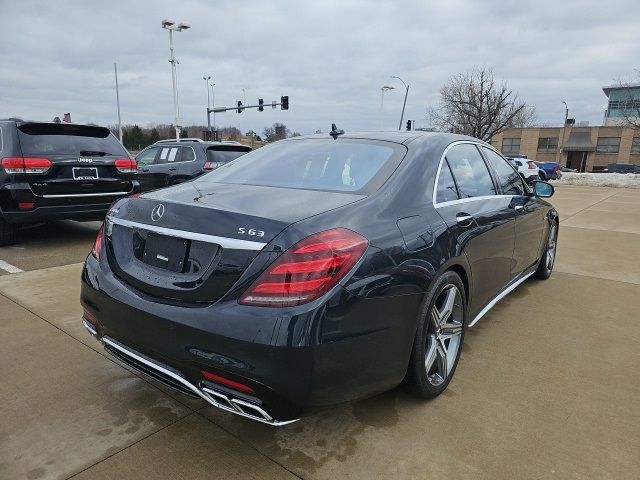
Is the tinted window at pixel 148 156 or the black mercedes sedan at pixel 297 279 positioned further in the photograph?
the tinted window at pixel 148 156

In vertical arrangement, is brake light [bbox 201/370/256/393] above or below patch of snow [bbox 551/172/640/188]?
above

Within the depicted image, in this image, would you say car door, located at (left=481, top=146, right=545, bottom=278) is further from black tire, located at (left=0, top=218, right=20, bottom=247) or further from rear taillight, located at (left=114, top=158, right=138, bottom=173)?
black tire, located at (left=0, top=218, right=20, bottom=247)

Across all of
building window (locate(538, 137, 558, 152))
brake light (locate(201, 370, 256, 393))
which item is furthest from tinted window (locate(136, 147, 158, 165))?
building window (locate(538, 137, 558, 152))

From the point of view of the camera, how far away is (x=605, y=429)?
239 centimetres

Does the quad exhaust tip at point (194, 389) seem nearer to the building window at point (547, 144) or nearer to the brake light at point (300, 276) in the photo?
the brake light at point (300, 276)

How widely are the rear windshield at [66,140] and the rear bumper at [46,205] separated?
0.51m

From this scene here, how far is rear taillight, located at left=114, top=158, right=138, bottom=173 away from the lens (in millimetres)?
6449

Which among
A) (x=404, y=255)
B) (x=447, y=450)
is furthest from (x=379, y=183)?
(x=447, y=450)

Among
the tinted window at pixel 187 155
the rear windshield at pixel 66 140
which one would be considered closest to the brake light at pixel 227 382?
the rear windshield at pixel 66 140

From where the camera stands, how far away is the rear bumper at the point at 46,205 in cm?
561

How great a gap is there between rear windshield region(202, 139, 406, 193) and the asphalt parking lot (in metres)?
1.22

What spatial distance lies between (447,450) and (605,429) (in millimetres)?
875

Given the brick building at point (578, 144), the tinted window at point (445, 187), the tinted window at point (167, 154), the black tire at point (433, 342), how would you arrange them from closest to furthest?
1. the black tire at point (433, 342)
2. the tinted window at point (445, 187)
3. the tinted window at point (167, 154)
4. the brick building at point (578, 144)

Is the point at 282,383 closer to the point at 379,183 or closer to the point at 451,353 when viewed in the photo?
the point at 379,183
